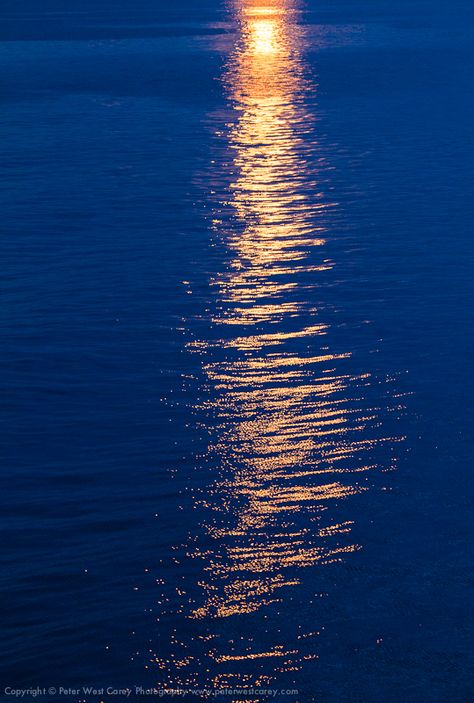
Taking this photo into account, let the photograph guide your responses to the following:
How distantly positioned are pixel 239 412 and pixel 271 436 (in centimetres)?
46

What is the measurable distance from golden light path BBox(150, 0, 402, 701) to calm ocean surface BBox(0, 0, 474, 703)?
21 millimetres

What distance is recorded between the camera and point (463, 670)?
5.24m

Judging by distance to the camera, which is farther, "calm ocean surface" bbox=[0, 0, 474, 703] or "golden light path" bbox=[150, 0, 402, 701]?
"golden light path" bbox=[150, 0, 402, 701]

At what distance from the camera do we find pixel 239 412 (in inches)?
313

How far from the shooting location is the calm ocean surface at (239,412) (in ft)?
18.1

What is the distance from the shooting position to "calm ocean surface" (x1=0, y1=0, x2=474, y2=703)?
5.52 metres

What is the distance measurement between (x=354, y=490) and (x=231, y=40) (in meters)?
28.4

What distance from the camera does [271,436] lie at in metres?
7.59

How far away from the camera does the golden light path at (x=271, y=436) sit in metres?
5.66

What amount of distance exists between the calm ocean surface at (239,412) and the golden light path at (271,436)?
21mm

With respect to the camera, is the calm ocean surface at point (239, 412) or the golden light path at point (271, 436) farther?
the golden light path at point (271, 436)

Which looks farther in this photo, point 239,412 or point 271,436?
point 239,412

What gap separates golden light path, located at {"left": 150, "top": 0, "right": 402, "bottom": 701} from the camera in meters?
5.66

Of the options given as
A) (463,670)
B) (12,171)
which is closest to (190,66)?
(12,171)
